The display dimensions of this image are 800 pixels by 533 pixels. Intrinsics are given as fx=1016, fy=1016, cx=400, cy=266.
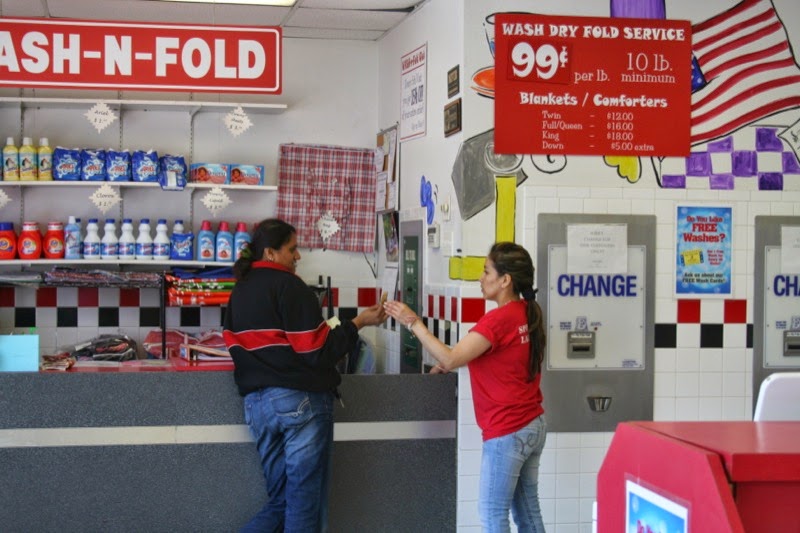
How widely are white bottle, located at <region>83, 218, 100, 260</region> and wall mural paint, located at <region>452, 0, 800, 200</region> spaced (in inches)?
127

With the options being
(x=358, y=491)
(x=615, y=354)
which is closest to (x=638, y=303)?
(x=615, y=354)

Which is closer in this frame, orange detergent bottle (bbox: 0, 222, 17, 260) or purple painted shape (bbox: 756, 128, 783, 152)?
purple painted shape (bbox: 756, 128, 783, 152)

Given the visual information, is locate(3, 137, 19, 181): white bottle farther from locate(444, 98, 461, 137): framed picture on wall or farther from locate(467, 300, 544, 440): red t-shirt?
locate(467, 300, 544, 440): red t-shirt

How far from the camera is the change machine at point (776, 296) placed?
5590 mm

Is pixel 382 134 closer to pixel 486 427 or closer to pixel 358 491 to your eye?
pixel 358 491

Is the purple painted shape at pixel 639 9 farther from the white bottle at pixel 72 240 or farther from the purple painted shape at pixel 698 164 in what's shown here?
the white bottle at pixel 72 240

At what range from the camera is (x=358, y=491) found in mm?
5395

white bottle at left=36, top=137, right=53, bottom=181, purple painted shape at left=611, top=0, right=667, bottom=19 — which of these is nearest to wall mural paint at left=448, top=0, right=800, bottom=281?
purple painted shape at left=611, top=0, right=667, bottom=19

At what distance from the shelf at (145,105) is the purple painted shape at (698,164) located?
253 centimetres

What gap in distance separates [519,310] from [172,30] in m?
2.24

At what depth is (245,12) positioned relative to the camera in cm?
633

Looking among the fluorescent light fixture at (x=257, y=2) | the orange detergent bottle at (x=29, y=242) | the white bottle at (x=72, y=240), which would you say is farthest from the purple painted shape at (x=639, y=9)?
the orange detergent bottle at (x=29, y=242)

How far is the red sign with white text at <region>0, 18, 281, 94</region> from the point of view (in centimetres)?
507

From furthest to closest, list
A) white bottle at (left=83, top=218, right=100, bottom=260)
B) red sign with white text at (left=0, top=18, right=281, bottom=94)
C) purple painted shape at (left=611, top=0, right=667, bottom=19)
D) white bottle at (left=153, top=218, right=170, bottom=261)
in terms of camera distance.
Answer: white bottle at (left=153, top=218, right=170, bottom=261) < white bottle at (left=83, top=218, right=100, bottom=260) < purple painted shape at (left=611, top=0, right=667, bottom=19) < red sign with white text at (left=0, top=18, right=281, bottom=94)
